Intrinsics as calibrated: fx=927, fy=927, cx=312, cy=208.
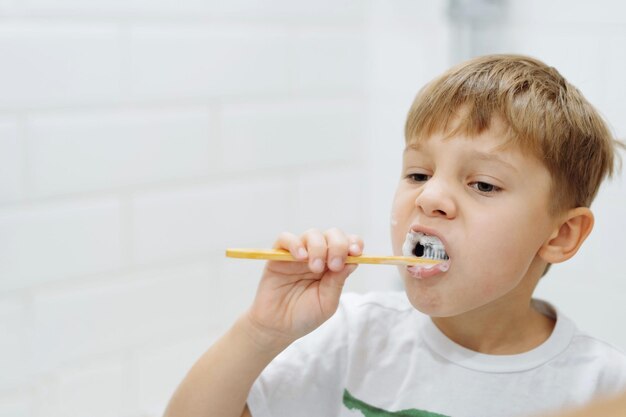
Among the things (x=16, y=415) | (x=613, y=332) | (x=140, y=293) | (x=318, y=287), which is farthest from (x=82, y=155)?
(x=613, y=332)

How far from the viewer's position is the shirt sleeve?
2.99ft

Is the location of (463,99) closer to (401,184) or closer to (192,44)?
(401,184)

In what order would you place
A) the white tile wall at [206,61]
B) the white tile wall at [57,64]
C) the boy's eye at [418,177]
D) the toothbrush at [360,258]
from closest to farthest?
the toothbrush at [360,258]
the boy's eye at [418,177]
the white tile wall at [57,64]
the white tile wall at [206,61]

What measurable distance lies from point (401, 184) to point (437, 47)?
1.77ft

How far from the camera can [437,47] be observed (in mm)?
1369

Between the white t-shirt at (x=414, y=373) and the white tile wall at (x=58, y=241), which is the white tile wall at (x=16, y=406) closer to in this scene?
the white tile wall at (x=58, y=241)

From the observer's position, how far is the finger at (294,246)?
797 millimetres

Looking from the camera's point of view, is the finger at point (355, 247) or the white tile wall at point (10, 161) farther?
the white tile wall at point (10, 161)

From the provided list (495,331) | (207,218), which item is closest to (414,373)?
(495,331)

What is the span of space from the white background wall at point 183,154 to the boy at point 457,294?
0.91 feet

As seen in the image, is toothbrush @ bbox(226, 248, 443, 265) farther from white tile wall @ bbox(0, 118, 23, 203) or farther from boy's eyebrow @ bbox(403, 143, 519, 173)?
white tile wall @ bbox(0, 118, 23, 203)

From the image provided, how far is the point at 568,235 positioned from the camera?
91cm

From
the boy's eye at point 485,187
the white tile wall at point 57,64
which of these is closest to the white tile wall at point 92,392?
the white tile wall at point 57,64

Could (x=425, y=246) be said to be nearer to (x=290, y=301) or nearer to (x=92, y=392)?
(x=290, y=301)
